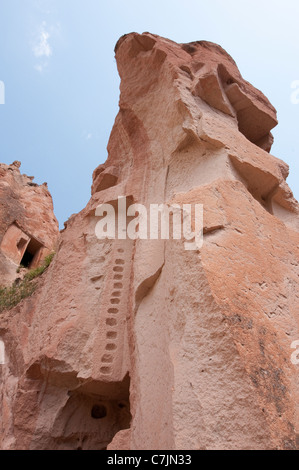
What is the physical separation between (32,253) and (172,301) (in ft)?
36.9

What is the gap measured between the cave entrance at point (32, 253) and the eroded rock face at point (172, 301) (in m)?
7.41

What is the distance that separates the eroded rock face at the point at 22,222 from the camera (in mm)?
11180

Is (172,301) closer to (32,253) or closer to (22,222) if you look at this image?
(22,222)

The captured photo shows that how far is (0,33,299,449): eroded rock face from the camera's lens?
6.65ft

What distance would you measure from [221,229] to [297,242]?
48.1 inches

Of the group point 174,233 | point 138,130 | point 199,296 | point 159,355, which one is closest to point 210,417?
point 199,296

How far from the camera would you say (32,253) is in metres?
13.1

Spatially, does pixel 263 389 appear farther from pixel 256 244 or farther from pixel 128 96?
pixel 128 96

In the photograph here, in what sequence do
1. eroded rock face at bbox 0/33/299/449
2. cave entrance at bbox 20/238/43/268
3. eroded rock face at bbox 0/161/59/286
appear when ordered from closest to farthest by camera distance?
eroded rock face at bbox 0/33/299/449
eroded rock face at bbox 0/161/59/286
cave entrance at bbox 20/238/43/268

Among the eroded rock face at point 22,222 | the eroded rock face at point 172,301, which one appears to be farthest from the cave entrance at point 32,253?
the eroded rock face at point 172,301

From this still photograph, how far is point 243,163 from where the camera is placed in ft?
12.9

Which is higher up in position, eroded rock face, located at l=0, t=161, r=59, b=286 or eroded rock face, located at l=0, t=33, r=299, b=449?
eroded rock face, located at l=0, t=161, r=59, b=286

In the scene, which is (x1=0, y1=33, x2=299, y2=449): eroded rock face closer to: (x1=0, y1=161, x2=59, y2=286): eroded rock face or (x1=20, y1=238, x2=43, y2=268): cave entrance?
(x1=0, y1=161, x2=59, y2=286): eroded rock face

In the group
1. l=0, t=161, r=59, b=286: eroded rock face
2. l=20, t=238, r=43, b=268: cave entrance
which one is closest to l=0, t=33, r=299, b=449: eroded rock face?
l=0, t=161, r=59, b=286: eroded rock face
